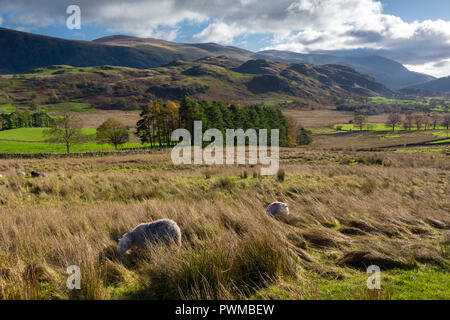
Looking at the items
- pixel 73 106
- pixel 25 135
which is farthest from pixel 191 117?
pixel 73 106

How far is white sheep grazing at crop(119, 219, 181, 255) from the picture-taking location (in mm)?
4312

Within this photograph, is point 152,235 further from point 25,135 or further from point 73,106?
point 73,106

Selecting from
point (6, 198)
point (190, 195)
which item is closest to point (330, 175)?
point (190, 195)

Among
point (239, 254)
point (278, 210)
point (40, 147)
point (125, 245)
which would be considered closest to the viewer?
point (239, 254)

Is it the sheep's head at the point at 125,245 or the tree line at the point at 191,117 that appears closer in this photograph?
the sheep's head at the point at 125,245

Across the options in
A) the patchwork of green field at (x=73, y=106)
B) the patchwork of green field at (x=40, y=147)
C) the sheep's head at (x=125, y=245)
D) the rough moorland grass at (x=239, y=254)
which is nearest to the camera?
the rough moorland grass at (x=239, y=254)

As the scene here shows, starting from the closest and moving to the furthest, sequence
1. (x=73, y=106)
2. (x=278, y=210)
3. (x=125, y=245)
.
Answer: (x=125, y=245)
(x=278, y=210)
(x=73, y=106)

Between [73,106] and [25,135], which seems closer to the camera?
[25,135]

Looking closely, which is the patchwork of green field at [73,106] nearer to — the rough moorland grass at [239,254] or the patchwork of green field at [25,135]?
the patchwork of green field at [25,135]

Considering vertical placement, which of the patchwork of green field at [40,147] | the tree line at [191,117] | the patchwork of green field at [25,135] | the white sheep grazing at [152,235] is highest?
the tree line at [191,117]

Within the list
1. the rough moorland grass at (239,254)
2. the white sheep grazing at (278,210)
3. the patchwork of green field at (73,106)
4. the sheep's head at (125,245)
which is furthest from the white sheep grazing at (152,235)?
the patchwork of green field at (73,106)

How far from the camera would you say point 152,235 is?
4363 millimetres

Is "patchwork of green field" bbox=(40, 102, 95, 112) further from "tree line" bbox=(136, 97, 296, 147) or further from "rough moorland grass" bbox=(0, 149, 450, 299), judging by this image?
"rough moorland grass" bbox=(0, 149, 450, 299)

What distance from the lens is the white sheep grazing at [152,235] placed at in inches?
170
